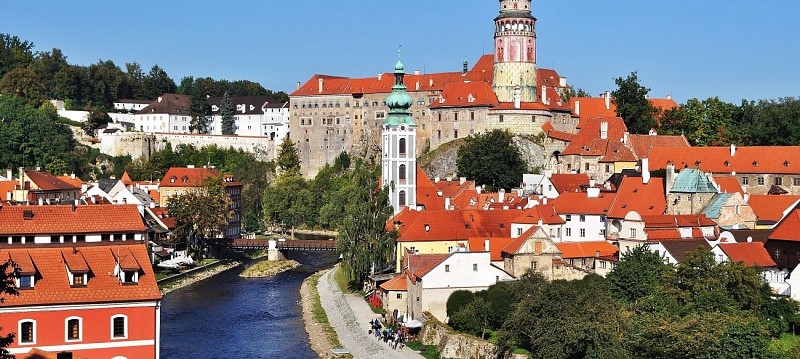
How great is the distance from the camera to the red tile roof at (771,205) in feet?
164

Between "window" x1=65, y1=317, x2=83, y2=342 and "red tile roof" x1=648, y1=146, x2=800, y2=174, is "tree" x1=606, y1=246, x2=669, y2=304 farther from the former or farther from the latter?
"red tile roof" x1=648, y1=146, x2=800, y2=174

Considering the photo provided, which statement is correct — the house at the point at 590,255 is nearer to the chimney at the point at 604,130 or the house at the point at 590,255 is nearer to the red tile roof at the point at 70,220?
the red tile roof at the point at 70,220

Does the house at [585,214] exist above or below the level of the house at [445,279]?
above

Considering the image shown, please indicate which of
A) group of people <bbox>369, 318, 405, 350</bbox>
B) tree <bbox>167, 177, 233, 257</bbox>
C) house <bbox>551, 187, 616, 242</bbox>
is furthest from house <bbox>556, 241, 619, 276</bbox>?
tree <bbox>167, 177, 233, 257</bbox>

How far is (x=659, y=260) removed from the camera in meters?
42.5

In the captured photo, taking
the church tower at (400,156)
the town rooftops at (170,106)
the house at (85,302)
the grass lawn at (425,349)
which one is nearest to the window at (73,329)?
the house at (85,302)

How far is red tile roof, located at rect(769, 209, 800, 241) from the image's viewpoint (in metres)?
42.9

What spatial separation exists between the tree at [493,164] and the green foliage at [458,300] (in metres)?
33.2

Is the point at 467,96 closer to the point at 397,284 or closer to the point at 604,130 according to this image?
the point at 604,130

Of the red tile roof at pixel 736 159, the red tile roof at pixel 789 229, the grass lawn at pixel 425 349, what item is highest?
the red tile roof at pixel 736 159

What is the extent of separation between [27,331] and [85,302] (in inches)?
67.8

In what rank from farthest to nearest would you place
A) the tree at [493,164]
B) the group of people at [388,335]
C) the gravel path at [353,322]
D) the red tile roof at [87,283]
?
the tree at [493,164] → the group of people at [388,335] → the gravel path at [353,322] → the red tile roof at [87,283]

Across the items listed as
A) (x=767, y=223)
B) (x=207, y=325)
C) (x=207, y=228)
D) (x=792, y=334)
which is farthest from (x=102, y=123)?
(x=792, y=334)

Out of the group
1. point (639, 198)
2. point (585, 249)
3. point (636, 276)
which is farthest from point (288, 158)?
point (636, 276)
